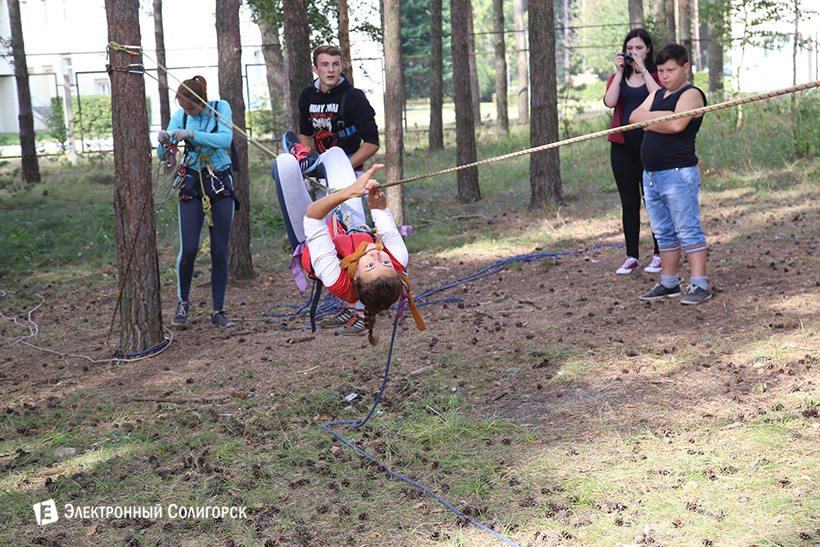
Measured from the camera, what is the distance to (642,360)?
4.62 metres

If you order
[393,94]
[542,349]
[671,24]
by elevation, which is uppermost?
[671,24]

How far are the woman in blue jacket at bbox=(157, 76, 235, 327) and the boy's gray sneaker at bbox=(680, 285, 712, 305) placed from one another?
142 inches

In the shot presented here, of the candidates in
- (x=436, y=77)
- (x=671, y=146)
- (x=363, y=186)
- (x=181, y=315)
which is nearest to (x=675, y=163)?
(x=671, y=146)

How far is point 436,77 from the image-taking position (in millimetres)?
17406

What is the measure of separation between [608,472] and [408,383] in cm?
153

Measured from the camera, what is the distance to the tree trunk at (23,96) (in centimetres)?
1427

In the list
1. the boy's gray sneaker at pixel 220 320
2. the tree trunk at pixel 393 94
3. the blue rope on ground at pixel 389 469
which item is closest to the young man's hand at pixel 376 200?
the blue rope on ground at pixel 389 469

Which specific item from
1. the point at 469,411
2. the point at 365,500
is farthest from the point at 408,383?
the point at 365,500

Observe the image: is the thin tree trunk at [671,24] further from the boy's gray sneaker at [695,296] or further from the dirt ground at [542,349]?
the boy's gray sneaker at [695,296]

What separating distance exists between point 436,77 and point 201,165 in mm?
12509

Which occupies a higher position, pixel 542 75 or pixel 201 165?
pixel 542 75

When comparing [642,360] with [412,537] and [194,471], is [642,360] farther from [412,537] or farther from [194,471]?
[194,471]

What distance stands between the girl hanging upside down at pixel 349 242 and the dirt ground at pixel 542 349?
892 millimetres
